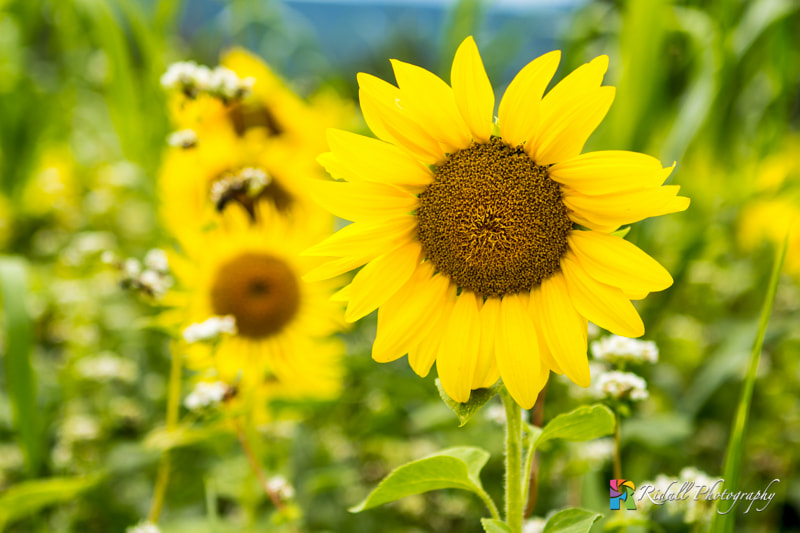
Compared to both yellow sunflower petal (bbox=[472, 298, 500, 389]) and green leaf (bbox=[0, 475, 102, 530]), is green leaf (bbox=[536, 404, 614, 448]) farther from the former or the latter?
green leaf (bbox=[0, 475, 102, 530])

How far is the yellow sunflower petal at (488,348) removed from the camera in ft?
2.32

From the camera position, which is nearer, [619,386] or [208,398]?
[619,386]

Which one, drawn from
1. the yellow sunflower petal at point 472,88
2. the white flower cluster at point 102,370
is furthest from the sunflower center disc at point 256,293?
the yellow sunflower petal at point 472,88

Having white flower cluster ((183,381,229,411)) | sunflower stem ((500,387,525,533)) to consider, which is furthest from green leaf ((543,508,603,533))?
white flower cluster ((183,381,229,411))

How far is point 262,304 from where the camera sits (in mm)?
1479

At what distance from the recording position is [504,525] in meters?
0.67

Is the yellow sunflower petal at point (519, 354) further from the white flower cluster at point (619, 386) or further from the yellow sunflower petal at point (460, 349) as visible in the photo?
the white flower cluster at point (619, 386)

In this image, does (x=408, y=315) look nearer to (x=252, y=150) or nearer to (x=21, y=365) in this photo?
(x=21, y=365)

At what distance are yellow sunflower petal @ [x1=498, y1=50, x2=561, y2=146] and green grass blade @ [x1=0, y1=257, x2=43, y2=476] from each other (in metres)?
0.95

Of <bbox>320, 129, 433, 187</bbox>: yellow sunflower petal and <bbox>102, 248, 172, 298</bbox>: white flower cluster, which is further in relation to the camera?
<bbox>102, 248, 172, 298</bbox>: white flower cluster

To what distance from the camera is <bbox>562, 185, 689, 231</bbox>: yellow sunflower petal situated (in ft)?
2.07

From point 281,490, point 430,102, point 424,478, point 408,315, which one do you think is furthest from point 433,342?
point 281,490

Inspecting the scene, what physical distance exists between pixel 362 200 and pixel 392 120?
0.09 m

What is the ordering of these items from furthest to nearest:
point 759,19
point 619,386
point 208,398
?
point 759,19, point 208,398, point 619,386
